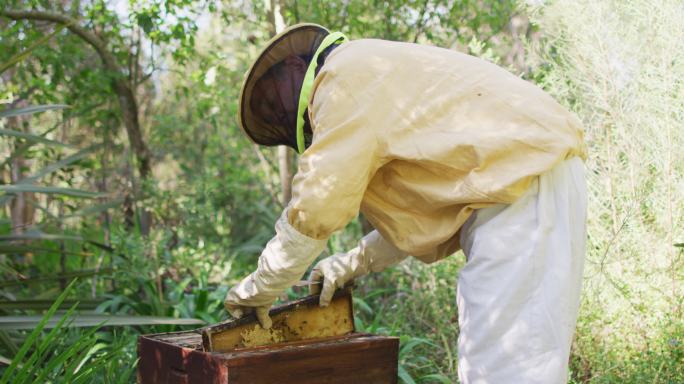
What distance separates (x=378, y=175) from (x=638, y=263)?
1766mm

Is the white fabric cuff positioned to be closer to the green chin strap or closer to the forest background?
the green chin strap

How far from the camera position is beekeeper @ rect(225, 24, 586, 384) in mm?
1750

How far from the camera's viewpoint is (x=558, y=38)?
3650 mm

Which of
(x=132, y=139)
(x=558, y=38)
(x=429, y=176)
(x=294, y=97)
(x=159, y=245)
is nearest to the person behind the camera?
(x=429, y=176)

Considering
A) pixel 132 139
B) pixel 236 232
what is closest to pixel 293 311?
pixel 132 139

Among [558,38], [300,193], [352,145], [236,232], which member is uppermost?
[558,38]

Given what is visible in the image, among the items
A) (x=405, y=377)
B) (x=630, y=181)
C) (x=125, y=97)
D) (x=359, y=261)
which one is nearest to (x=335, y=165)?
(x=359, y=261)

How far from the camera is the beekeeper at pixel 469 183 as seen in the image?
175cm

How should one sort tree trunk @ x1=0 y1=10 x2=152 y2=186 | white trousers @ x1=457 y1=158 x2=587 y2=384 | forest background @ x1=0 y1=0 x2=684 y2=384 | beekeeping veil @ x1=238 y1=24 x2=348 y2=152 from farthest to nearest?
tree trunk @ x1=0 y1=10 x2=152 y2=186 → forest background @ x1=0 y1=0 x2=684 y2=384 → beekeeping veil @ x1=238 y1=24 x2=348 y2=152 → white trousers @ x1=457 y1=158 x2=587 y2=384

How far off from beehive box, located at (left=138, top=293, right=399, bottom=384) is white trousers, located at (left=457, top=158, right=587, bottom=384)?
1.19ft

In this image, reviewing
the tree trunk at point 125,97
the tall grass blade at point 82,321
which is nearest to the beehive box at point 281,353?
the tall grass blade at point 82,321

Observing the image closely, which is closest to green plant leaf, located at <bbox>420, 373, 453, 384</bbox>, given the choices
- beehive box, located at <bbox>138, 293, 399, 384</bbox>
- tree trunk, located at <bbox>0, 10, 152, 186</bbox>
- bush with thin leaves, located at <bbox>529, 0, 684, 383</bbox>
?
bush with thin leaves, located at <bbox>529, 0, 684, 383</bbox>

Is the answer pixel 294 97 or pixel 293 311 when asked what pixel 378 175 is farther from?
pixel 293 311

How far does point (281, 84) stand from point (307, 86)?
16cm
